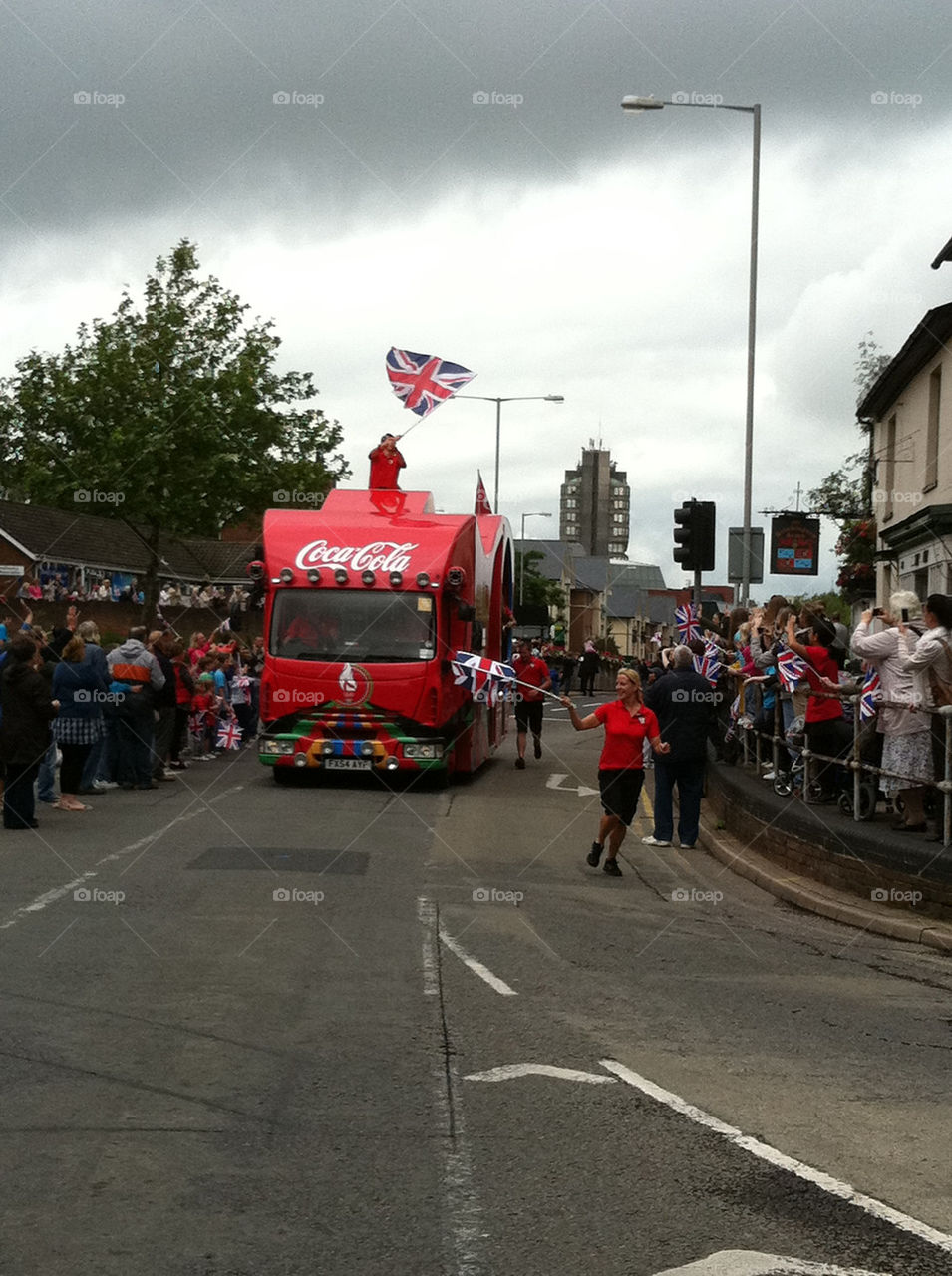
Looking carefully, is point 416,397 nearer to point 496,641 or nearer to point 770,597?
point 496,641

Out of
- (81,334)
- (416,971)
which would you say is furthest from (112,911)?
(81,334)

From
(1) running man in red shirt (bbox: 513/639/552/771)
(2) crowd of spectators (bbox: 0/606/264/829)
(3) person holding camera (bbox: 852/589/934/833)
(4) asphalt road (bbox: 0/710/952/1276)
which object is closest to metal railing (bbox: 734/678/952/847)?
(3) person holding camera (bbox: 852/589/934/833)

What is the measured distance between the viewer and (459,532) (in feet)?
69.6

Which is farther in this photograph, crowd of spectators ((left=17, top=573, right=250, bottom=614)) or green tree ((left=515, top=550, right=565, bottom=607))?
green tree ((left=515, top=550, right=565, bottom=607))

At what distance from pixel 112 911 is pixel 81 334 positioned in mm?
41277

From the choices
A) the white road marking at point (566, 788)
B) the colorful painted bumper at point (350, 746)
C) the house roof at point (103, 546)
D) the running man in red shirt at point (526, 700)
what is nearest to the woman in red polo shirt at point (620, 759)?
the colorful painted bumper at point (350, 746)

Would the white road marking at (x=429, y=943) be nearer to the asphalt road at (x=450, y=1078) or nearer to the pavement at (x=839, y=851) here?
the asphalt road at (x=450, y=1078)

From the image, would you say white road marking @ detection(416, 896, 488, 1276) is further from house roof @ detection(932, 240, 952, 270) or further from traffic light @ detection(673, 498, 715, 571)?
house roof @ detection(932, 240, 952, 270)

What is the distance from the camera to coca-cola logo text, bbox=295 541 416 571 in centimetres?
2067

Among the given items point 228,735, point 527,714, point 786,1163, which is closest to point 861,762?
point 786,1163

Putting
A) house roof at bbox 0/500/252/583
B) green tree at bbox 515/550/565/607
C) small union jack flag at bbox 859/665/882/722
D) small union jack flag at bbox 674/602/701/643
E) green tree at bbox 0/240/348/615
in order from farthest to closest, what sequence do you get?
green tree at bbox 515/550/565/607, house roof at bbox 0/500/252/583, green tree at bbox 0/240/348/615, small union jack flag at bbox 674/602/701/643, small union jack flag at bbox 859/665/882/722

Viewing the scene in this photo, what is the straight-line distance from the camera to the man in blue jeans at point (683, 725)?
16047mm

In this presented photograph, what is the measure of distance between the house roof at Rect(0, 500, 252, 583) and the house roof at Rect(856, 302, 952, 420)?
104ft

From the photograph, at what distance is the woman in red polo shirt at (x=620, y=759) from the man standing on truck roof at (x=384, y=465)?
9267 mm
